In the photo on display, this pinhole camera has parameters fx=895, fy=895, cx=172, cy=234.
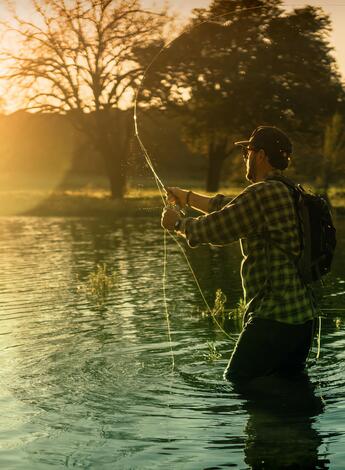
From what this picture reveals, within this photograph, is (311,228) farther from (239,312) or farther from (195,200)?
(239,312)

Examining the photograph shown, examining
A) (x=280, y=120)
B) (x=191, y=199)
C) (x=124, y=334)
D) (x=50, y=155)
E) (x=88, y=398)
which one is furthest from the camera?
(x=50, y=155)

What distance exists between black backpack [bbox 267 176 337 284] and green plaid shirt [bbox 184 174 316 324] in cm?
7

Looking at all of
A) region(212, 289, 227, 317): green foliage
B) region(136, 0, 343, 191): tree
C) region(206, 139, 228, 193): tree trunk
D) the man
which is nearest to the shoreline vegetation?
region(136, 0, 343, 191): tree

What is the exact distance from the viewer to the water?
6.04 meters

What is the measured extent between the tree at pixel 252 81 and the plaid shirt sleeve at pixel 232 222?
19954mm

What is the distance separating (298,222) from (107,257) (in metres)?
13.9

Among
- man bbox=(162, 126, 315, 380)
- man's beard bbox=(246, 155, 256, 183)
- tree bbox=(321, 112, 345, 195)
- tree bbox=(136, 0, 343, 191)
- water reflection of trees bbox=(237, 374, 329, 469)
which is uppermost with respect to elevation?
tree bbox=(136, 0, 343, 191)

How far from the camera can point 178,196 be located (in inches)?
266

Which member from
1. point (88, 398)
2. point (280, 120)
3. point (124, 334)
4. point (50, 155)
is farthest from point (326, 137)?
point (50, 155)

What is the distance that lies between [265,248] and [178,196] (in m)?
0.84

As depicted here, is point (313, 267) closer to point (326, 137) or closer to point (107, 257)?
point (107, 257)

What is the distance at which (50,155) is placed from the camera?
3386 inches

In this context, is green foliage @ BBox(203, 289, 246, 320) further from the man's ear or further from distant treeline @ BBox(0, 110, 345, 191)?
distant treeline @ BBox(0, 110, 345, 191)

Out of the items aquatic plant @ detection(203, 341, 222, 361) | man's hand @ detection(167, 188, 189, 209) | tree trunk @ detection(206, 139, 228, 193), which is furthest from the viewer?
tree trunk @ detection(206, 139, 228, 193)
